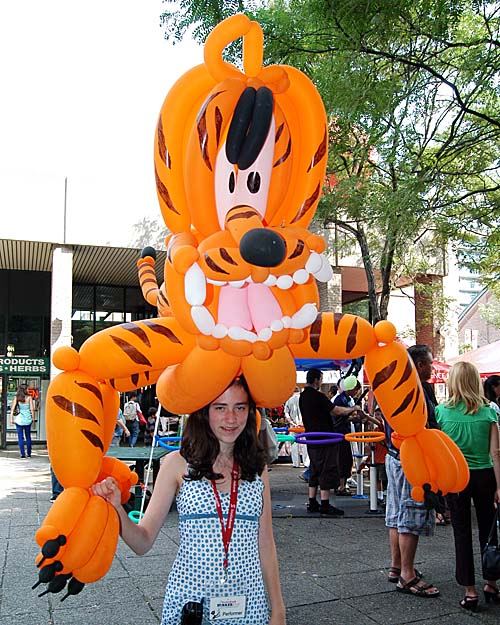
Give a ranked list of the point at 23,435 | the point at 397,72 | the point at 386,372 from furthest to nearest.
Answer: the point at 23,435, the point at 397,72, the point at 386,372

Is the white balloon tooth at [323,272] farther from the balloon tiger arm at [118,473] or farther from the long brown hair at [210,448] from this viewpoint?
the balloon tiger arm at [118,473]

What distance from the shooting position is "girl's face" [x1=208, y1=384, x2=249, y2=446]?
2.61m

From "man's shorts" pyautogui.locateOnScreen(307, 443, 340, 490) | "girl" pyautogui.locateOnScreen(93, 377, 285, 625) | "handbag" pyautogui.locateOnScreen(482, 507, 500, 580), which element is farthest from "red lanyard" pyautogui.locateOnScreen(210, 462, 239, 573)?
"man's shorts" pyautogui.locateOnScreen(307, 443, 340, 490)

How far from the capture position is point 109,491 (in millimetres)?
2547

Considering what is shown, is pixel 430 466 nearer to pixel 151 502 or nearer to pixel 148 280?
pixel 151 502

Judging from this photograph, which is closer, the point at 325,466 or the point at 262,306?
the point at 262,306

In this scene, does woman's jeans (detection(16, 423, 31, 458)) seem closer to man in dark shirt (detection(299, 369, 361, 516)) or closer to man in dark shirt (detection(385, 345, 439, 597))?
man in dark shirt (detection(299, 369, 361, 516))

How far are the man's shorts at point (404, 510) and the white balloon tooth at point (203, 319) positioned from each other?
11.2 ft

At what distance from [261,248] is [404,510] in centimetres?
388

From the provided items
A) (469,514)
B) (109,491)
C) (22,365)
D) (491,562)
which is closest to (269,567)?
(109,491)

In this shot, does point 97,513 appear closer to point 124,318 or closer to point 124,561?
point 124,561

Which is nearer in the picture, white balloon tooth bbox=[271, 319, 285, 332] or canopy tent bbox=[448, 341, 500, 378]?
white balloon tooth bbox=[271, 319, 285, 332]

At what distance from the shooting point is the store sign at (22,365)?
63.5 ft

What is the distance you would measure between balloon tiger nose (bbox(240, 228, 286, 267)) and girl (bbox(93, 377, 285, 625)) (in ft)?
1.88
